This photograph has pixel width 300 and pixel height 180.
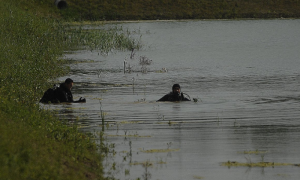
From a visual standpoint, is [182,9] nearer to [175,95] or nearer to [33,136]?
[175,95]

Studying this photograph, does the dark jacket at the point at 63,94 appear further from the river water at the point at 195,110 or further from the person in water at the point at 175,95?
the person in water at the point at 175,95

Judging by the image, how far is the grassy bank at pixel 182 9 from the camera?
7350 centimetres

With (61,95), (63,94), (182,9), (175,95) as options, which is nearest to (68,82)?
(63,94)

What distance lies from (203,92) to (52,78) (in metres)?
6.08

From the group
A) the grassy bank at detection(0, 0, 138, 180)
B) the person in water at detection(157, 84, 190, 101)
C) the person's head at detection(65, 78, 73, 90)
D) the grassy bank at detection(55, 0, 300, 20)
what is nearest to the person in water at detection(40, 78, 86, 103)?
the person's head at detection(65, 78, 73, 90)

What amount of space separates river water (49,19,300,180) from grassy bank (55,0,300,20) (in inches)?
1115

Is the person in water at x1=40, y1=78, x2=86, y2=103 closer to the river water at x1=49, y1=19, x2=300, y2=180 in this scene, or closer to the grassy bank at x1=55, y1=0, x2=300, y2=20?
the river water at x1=49, y1=19, x2=300, y2=180

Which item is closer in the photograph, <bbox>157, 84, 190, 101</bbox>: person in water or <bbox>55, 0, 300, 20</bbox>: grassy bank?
<bbox>157, 84, 190, 101</bbox>: person in water

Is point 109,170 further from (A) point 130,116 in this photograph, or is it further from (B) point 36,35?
(B) point 36,35

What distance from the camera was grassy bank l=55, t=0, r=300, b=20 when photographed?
7350 cm

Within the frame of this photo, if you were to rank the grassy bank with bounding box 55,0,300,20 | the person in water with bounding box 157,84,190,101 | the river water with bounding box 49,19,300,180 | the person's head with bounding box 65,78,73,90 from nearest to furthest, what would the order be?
the river water with bounding box 49,19,300,180 < the person's head with bounding box 65,78,73,90 < the person in water with bounding box 157,84,190,101 < the grassy bank with bounding box 55,0,300,20

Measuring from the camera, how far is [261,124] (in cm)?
1561

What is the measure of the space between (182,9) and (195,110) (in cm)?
5907

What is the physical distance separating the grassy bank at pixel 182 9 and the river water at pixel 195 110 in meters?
28.3
